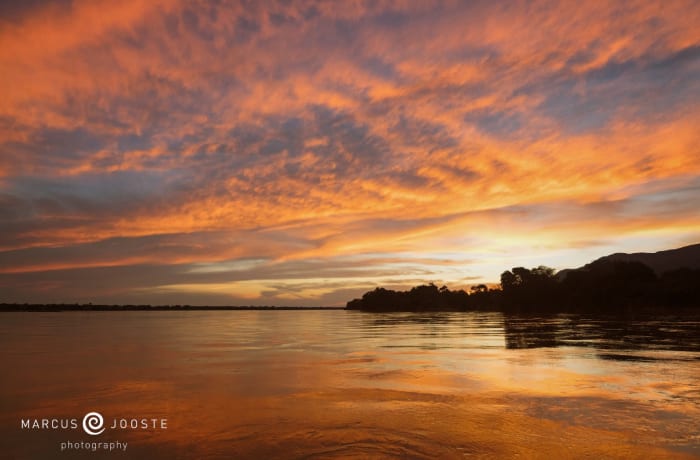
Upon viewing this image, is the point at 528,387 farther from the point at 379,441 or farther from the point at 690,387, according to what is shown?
the point at 379,441

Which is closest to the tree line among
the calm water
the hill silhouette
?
the hill silhouette

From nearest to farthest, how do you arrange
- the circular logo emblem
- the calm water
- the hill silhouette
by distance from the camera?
1. the calm water
2. the circular logo emblem
3. the hill silhouette

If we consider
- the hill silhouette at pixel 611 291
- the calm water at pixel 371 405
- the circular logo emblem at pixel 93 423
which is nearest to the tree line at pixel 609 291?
the hill silhouette at pixel 611 291

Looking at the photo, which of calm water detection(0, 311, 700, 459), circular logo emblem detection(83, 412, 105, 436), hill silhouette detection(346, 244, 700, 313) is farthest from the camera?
hill silhouette detection(346, 244, 700, 313)

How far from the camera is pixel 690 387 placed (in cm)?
1614

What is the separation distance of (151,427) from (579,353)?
23928 millimetres

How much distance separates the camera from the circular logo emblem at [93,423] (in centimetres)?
1195

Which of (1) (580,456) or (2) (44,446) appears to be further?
(2) (44,446)

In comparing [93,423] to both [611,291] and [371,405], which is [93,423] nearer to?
[371,405]

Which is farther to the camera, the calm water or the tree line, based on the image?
the tree line

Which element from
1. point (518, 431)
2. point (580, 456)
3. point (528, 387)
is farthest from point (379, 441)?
point (528, 387)

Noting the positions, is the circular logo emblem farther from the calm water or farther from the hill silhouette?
the hill silhouette

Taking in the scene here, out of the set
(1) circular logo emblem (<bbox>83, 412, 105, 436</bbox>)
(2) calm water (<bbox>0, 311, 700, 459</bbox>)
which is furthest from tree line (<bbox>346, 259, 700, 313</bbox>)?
(1) circular logo emblem (<bbox>83, 412, 105, 436</bbox>)

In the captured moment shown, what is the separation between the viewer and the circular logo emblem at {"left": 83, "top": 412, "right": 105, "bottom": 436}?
12.0 metres
